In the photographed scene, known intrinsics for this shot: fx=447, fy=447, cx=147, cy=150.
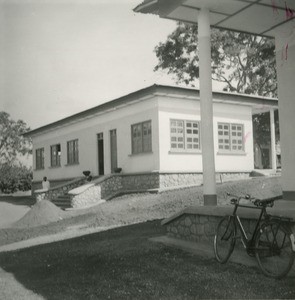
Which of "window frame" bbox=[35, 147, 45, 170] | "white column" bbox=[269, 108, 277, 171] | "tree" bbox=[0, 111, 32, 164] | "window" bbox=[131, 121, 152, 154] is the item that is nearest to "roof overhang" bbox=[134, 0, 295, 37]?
"window" bbox=[131, 121, 152, 154]

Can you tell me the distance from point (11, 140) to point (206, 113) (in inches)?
1883

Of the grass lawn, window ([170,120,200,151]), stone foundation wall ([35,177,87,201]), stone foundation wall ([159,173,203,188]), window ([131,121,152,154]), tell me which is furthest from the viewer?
stone foundation wall ([35,177,87,201])

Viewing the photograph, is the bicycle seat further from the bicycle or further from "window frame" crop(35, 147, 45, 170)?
"window frame" crop(35, 147, 45, 170)

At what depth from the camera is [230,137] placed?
20.5 m

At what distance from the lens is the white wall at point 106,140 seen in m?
19.0

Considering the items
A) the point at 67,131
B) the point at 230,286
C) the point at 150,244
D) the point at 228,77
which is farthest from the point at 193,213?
the point at 228,77

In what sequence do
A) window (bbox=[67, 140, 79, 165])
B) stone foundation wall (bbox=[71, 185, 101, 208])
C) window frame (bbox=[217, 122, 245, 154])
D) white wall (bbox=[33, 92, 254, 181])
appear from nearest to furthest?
1. white wall (bbox=[33, 92, 254, 181])
2. stone foundation wall (bbox=[71, 185, 101, 208])
3. window frame (bbox=[217, 122, 245, 154])
4. window (bbox=[67, 140, 79, 165])

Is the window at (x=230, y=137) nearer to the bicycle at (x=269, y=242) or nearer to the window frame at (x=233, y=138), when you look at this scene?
the window frame at (x=233, y=138)

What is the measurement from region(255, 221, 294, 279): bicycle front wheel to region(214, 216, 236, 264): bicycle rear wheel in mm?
596

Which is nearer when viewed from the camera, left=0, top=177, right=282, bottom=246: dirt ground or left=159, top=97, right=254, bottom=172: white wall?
left=0, top=177, right=282, bottom=246: dirt ground

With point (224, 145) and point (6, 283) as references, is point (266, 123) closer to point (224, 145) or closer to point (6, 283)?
point (224, 145)

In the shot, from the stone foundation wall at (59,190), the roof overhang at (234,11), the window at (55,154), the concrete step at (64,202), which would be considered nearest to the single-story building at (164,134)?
the stone foundation wall at (59,190)

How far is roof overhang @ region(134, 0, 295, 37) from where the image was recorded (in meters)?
8.27

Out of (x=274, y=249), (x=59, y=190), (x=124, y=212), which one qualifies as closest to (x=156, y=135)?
(x=124, y=212)
